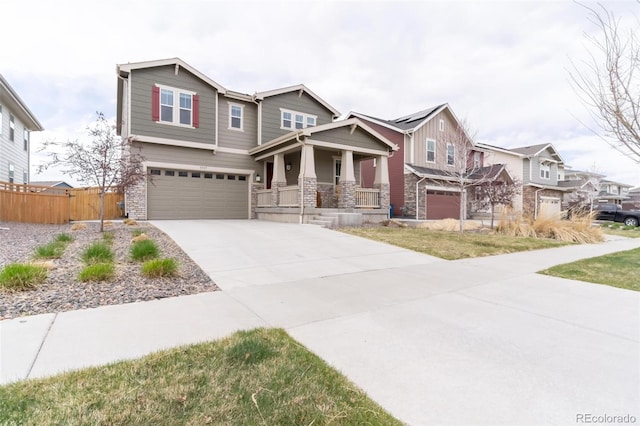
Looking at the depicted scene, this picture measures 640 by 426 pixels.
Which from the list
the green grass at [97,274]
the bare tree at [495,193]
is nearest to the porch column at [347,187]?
the bare tree at [495,193]

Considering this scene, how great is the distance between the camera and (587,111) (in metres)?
4.22

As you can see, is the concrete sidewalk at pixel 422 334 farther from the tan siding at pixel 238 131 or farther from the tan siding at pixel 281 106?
the tan siding at pixel 281 106

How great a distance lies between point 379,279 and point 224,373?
11.6ft

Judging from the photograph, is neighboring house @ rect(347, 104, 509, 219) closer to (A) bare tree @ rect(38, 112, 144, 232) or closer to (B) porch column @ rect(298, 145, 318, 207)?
(B) porch column @ rect(298, 145, 318, 207)

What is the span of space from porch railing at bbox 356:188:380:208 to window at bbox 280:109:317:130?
5.53 metres

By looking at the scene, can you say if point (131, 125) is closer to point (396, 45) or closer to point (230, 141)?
point (230, 141)

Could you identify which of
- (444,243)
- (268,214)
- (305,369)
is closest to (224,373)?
(305,369)

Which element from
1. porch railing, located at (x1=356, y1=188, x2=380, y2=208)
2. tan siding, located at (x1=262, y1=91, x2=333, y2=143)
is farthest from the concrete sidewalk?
tan siding, located at (x1=262, y1=91, x2=333, y2=143)

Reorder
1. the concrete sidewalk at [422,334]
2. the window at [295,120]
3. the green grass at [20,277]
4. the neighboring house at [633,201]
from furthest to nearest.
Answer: the neighboring house at [633,201] < the window at [295,120] < the green grass at [20,277] < the concrete sidewalk at [422,334]

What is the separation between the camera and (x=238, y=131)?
52.9 feet

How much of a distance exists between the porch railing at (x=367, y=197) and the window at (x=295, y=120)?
5.53 meters

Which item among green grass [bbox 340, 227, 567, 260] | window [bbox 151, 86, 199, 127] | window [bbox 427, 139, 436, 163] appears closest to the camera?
green grass [bbox 340, 227, 567, 260]

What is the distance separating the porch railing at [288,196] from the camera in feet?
44.5

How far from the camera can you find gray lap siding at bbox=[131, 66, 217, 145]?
13266 mm
